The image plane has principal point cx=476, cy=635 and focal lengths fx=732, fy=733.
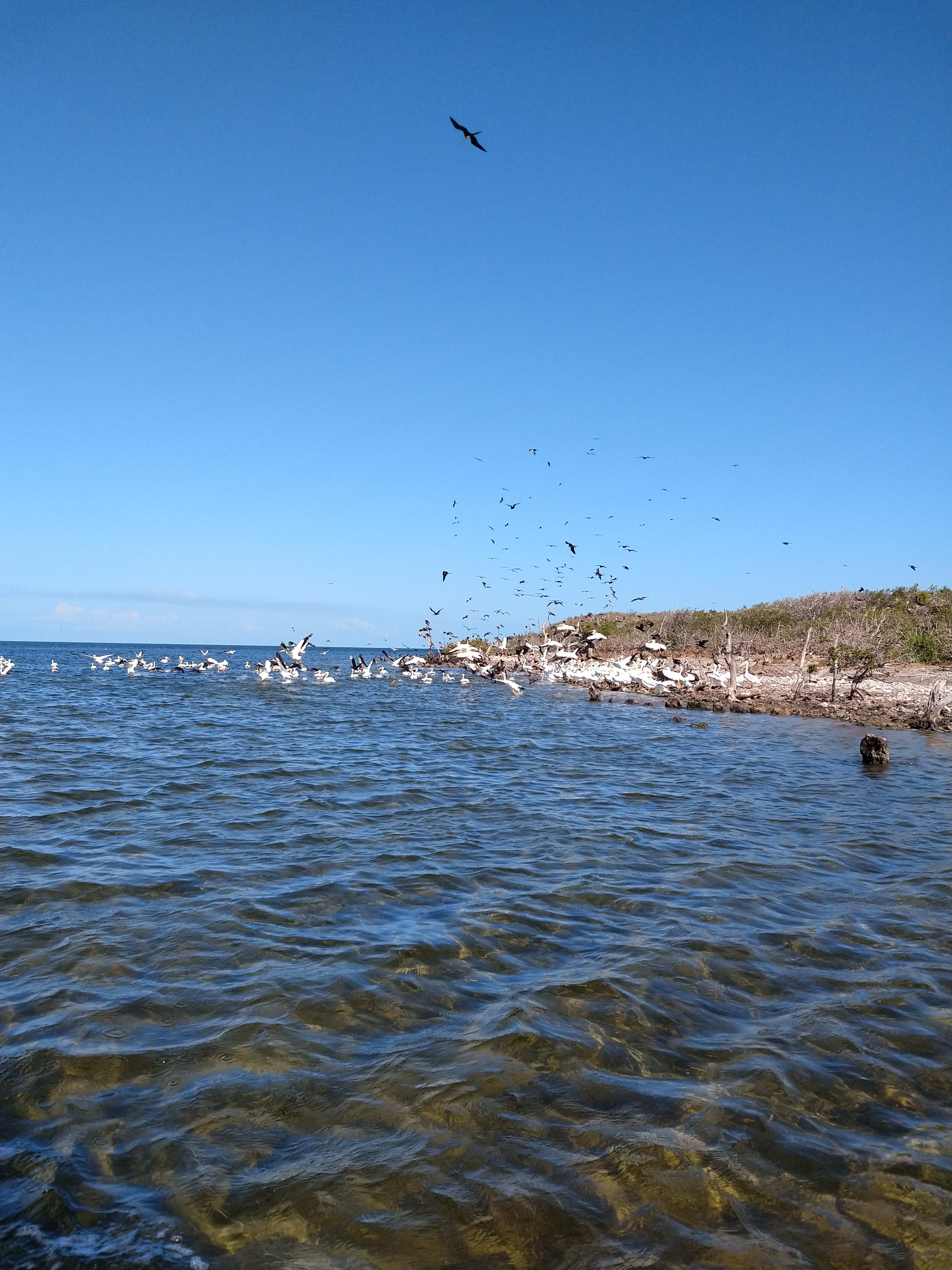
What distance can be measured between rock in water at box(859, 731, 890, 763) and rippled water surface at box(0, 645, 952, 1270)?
20.0 ft

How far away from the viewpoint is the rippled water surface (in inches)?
138

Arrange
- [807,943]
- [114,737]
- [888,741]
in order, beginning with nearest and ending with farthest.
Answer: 1. [807,943]
2. [114,737]
3. [888,741]

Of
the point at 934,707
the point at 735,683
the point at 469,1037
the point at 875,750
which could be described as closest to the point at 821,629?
the point at 735,683

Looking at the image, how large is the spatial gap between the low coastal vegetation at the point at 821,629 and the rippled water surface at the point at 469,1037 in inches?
1020

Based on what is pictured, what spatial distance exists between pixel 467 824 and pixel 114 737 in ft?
41.2

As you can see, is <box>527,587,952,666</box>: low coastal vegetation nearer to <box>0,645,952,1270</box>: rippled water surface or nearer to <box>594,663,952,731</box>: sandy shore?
<box>594,663,952,731</box>: sandy shore

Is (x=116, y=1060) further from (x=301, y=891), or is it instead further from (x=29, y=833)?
(x=29, y=833)

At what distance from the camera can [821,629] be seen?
163ft

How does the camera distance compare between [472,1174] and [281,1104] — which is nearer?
[472,1174]

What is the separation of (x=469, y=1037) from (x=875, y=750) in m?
16.0

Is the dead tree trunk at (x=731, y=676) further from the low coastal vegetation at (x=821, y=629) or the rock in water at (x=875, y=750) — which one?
the rock in water at (x=875, y=750)

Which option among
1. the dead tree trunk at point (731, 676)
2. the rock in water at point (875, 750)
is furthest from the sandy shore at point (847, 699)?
the rock in water at point (875, 750)

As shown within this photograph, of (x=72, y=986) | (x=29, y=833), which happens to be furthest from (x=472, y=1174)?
(x=29, y=833)

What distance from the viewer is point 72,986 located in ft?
19.0
